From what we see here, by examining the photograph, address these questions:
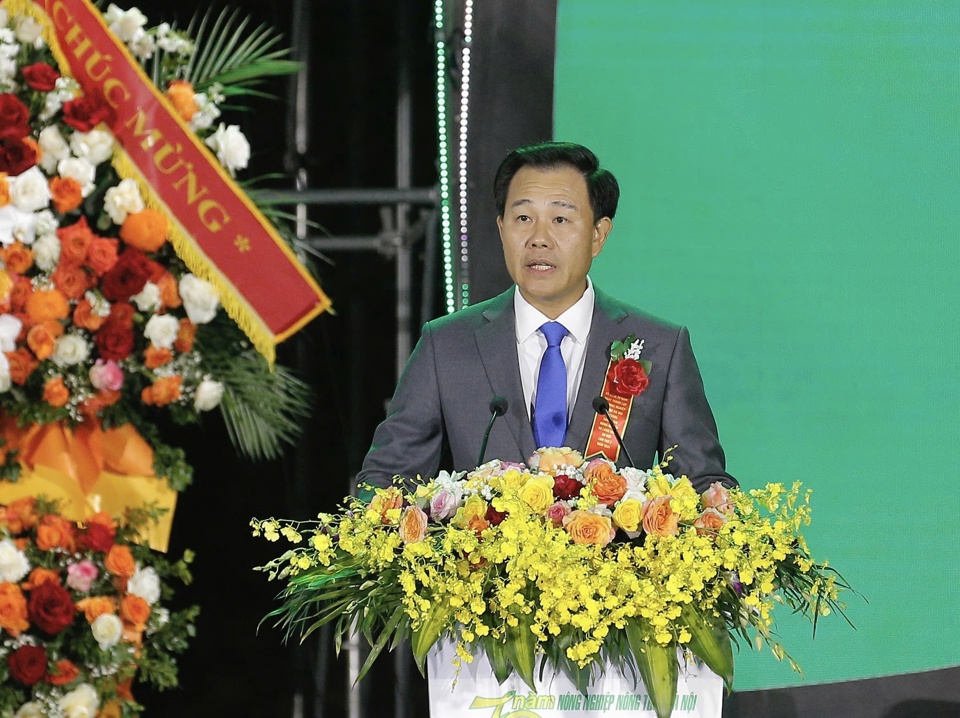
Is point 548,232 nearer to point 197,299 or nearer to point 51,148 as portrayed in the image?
point 197,299

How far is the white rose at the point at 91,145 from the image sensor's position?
2.90 metres

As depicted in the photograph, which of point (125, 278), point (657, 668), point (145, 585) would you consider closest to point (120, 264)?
point (125, 278)

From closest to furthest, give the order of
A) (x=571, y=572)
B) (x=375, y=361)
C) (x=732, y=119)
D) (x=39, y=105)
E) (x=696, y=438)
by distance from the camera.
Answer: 1. (x=571, y=572)
2. (x=696, y=438)
3. (x=39, y=105)
4. (x=732, y=119)
5. (x=375, y=361)

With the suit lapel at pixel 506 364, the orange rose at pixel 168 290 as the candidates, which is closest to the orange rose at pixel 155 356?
the orange rose at pixel 168 290

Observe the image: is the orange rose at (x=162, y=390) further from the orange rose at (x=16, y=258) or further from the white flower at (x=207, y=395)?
the orange rose at (x=16, y=258)

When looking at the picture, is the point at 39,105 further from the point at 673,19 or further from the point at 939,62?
the point at 939,62

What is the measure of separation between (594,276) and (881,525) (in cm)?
84

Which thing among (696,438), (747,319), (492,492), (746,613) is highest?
(747,319)

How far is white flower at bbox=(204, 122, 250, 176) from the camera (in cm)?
310

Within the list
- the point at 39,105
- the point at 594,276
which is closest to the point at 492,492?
the point at 594,276

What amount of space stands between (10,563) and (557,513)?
4.77ft

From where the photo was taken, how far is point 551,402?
2301 mm

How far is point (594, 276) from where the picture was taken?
3150mm

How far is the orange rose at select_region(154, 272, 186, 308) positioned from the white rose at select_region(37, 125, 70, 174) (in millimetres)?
319
